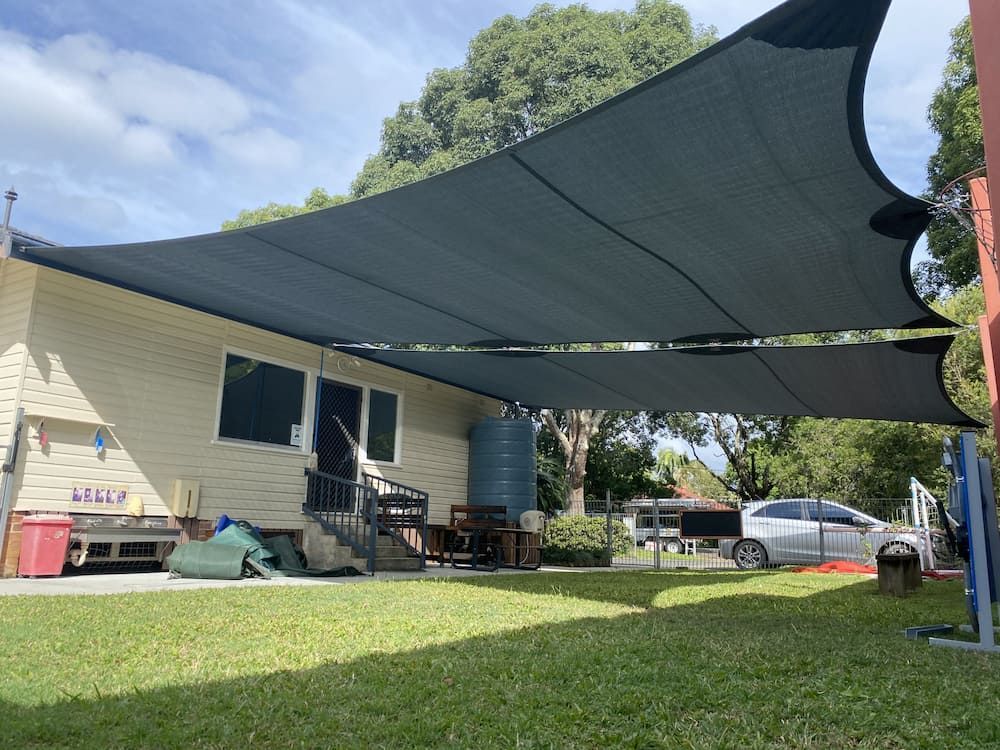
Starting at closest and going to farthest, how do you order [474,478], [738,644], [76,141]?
[738,644], [474,478], [76,141]

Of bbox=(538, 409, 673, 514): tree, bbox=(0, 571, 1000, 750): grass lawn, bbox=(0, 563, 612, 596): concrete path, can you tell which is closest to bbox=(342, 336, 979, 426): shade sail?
bbox=(0, 571, 1000, 750): grass lawn

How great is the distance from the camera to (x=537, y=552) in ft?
35.2

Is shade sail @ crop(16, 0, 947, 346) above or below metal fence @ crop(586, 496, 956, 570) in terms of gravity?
above

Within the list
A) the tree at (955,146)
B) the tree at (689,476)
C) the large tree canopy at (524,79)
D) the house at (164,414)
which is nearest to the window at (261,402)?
the house at (164,414)

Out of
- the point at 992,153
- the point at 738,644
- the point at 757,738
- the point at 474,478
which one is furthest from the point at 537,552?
the point at 757,738

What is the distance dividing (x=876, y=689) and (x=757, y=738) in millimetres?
896

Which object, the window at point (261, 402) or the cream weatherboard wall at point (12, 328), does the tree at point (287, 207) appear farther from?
the cream weatherboard wall at point (12, 328)

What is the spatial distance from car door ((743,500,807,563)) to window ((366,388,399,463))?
628 cm

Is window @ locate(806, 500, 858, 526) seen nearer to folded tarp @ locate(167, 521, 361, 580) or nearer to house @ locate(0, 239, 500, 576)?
house @ locate(0, 239, 500, 576)

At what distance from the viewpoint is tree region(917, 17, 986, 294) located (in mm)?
14367

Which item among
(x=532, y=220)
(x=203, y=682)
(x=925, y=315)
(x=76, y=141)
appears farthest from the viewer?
(x=76, y=141)

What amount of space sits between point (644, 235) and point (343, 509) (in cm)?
578

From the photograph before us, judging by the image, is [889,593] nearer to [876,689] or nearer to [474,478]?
[876,689]

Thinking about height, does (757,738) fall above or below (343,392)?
below
